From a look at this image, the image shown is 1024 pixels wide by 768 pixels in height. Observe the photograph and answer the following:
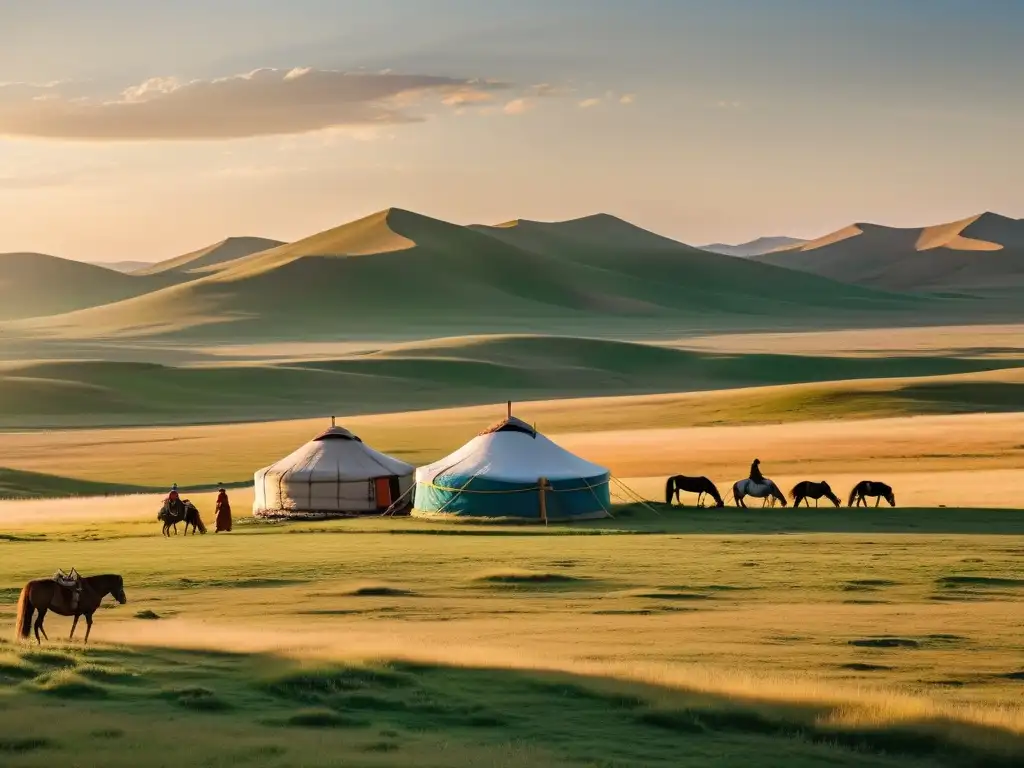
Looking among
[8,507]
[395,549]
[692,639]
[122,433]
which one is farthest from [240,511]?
[122,433]

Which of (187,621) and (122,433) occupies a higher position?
(122,433)

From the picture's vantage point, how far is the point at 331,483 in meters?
39.0

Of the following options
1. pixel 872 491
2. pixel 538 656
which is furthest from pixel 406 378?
pixel 538 656

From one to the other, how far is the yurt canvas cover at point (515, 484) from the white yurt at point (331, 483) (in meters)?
2.72

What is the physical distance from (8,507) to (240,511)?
7.64 metres

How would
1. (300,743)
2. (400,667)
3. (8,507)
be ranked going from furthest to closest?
1. (8,507)
2. (400,667)
3. (300,743)

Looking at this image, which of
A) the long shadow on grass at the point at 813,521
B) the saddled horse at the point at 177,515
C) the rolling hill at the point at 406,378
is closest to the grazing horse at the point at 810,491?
the long shadow on grass at the point at 813,521


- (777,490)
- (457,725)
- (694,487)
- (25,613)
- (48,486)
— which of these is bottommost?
(457,725)

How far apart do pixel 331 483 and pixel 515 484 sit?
17.8 ft

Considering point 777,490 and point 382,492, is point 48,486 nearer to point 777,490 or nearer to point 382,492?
point 382,492

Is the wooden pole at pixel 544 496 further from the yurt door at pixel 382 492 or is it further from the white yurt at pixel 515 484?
the yurt door at pixel 382 492

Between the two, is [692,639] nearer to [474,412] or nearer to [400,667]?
[400,667]

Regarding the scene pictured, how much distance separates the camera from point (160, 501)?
46.0m

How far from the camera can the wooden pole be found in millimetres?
35656
